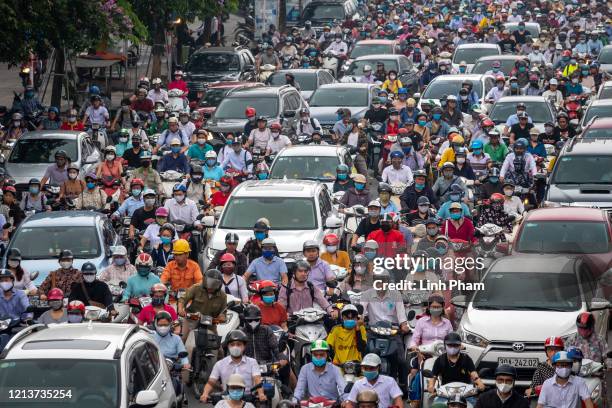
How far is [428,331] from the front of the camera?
19.9m

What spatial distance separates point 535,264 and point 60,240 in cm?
682

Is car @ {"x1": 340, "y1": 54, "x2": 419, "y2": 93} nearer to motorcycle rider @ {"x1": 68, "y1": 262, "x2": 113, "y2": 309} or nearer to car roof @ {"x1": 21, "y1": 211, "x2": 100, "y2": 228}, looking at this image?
car roof @ {"x1": 21, "y1": 211, "x2": 100, "y2": 228}

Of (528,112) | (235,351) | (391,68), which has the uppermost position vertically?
(235,351)

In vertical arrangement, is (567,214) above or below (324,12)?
above

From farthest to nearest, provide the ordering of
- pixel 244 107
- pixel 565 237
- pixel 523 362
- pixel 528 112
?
pixel 244 107
pixel 528 112
pixel 565 237
pixel 523 362

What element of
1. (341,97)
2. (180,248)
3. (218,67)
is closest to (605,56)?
(218,67)

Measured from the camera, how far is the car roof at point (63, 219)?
80.9 ft

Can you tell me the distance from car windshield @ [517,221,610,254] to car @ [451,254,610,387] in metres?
1.26

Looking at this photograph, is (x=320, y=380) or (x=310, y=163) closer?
(x=320, y=380)

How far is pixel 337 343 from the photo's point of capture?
19.8 meters

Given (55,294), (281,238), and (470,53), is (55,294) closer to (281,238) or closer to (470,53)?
(281,238)

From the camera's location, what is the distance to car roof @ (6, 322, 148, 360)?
1559 centimetres

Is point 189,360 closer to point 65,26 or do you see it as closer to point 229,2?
point 65,26

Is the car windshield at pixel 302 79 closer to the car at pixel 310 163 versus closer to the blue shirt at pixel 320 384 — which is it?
the car at pixel 310 163
